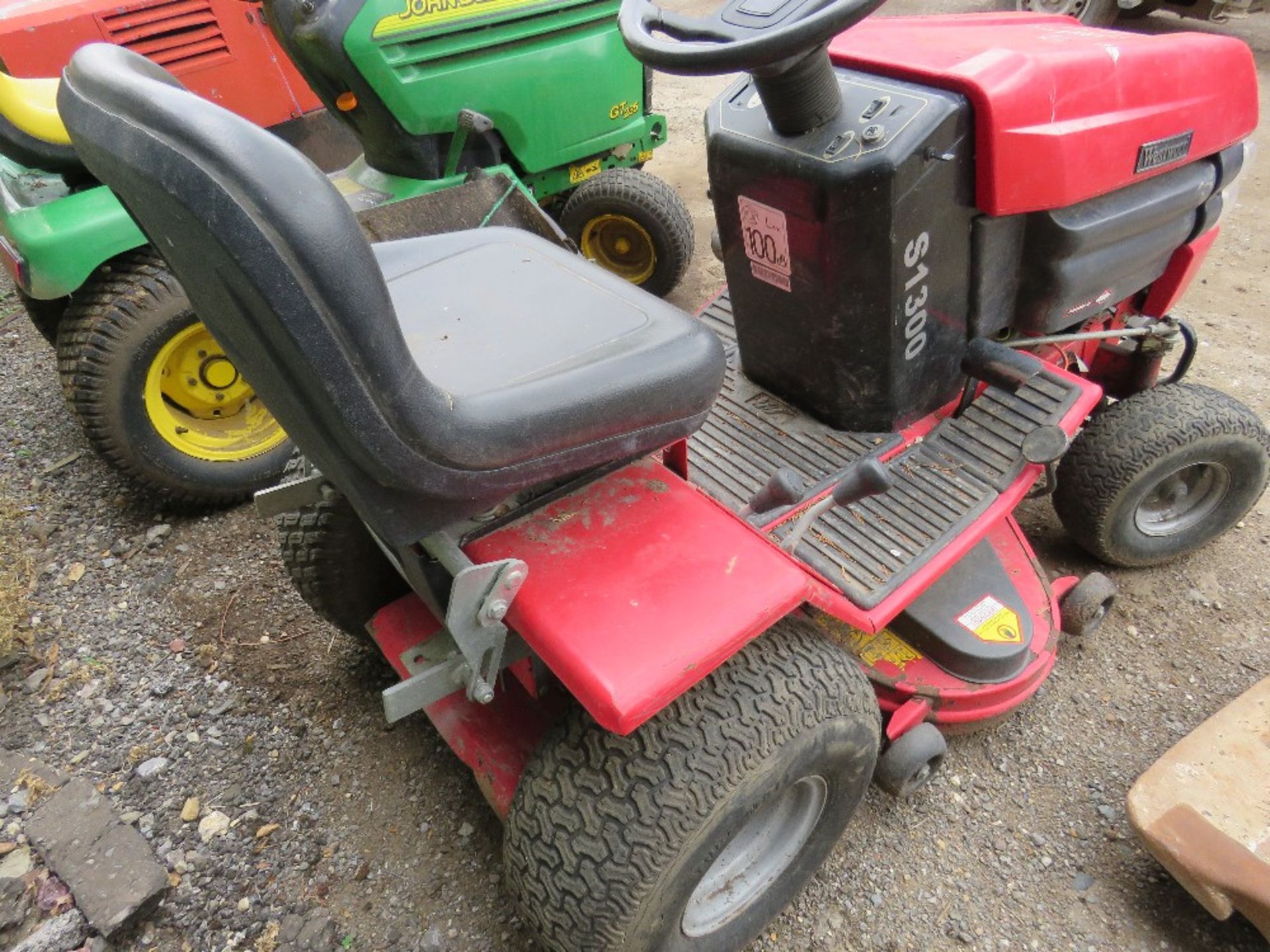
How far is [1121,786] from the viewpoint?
5.65 ft

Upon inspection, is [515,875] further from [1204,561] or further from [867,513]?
[1204,561]

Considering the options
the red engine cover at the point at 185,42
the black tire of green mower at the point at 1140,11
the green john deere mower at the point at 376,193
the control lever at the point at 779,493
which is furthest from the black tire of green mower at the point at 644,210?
the black tire of green mower at the point at 1140,11

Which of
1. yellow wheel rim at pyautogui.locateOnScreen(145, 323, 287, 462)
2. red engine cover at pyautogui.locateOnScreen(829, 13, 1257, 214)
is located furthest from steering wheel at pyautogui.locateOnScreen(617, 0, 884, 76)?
yellow wheel rim at pyautogui.locateOnScreen(145, 323, 287, 462)

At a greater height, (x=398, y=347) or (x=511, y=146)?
(x=398, y=347)

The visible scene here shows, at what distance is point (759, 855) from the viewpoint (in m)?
1.46

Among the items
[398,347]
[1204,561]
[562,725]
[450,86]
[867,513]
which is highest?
[398,347]

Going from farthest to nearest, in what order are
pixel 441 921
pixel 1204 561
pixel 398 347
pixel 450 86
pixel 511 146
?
1. pixel 511 146
2. pixel 450 86
3. pixel 1204 561
4. pixel 441 921
5. pixel 398 347

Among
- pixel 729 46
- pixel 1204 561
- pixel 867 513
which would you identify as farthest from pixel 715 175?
pixel 1204 561

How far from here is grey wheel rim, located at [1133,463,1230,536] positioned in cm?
205

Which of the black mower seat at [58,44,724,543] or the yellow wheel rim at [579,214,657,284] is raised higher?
the black mower seat at [58,44,724,543]

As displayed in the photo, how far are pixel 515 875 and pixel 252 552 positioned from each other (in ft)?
4.91

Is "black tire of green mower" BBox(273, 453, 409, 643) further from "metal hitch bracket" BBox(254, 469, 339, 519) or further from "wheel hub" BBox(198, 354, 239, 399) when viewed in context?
"wheel hub" BBox(198, 354, 239, 399)

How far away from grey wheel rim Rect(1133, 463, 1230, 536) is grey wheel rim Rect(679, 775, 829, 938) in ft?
3.88

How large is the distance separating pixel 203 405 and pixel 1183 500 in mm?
2693
